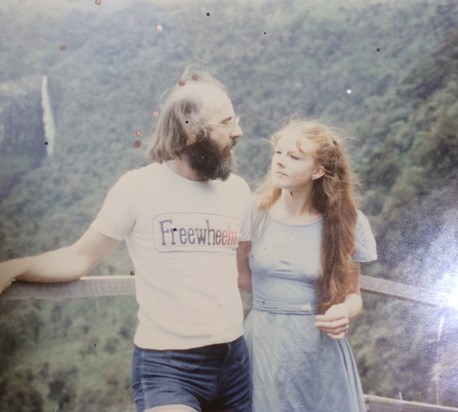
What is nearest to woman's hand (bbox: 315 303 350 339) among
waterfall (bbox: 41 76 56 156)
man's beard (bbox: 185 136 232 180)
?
man's beard (bbox: 185 136 232 180)

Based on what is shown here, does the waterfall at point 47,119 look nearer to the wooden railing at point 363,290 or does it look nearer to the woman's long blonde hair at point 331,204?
the wooden railing at point 363,290

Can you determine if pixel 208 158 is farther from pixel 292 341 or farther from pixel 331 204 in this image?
pixel 292 341

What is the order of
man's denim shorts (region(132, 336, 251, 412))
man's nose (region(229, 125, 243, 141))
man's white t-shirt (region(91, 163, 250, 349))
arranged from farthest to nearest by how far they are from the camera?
man's nose (region(229, 125, 243, 141)), man's white t-shirt (region(91, 163, 250, 349)), man's denim shorts (region(132, 336, 251, 412))

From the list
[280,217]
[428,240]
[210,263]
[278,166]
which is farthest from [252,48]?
[428,240]

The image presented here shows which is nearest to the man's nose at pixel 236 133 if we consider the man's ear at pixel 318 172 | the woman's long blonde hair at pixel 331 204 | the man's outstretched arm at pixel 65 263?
the woman's long blonde hair at pixel 331 204

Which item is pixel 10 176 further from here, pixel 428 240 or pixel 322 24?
pixel 428 240

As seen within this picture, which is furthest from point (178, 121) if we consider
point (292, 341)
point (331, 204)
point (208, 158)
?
point (292, 341)

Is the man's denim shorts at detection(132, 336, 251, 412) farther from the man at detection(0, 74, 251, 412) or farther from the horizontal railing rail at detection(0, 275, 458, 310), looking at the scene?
the horizontal railing rail at detection(0, 275, 458, 310)
